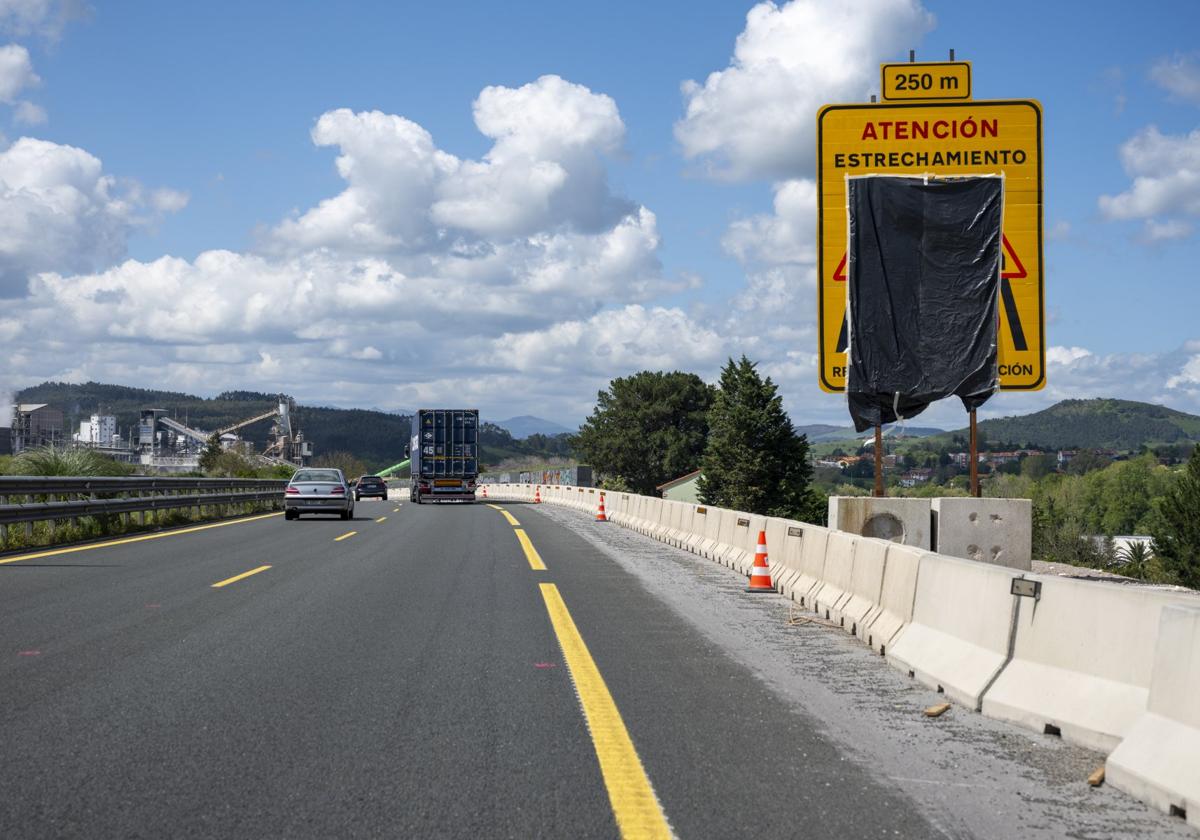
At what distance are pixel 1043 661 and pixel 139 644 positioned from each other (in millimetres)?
6475

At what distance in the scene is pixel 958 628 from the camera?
24.5 feet

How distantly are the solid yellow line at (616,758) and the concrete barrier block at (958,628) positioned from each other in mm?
2233

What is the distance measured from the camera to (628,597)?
12555 millimetres

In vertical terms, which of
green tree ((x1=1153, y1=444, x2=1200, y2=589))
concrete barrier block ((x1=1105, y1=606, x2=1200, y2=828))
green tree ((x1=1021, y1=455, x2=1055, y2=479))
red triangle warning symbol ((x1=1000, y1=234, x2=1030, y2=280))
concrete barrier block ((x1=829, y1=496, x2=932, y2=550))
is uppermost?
red triangle warning symbol ((x1=1000, y1=234, x2=1030, y2=280))

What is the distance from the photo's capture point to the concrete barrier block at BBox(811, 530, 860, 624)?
10.6 m

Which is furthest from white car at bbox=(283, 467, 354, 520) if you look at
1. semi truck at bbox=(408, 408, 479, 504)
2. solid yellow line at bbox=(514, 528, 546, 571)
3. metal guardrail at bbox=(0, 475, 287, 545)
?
semi truck at bbox=(408, 408, 479, 504)

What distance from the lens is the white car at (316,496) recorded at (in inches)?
1173

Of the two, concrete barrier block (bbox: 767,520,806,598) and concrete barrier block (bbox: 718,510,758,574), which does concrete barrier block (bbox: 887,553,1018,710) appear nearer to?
concrete barrier block (bbox: 767,520,806,598)

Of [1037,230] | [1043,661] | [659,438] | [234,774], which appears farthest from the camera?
[659,438]

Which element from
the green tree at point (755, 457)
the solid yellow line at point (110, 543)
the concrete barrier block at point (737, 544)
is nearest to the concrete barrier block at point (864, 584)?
the concrete barrier block at point (737, 544)

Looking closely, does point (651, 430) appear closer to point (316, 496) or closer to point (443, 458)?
point (443, 458)

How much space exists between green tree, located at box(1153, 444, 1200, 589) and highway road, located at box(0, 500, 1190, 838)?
69751mm

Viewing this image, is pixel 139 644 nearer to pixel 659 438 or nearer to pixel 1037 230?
pixel 1037 230

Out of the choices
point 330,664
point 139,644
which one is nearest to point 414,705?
point 330,664
